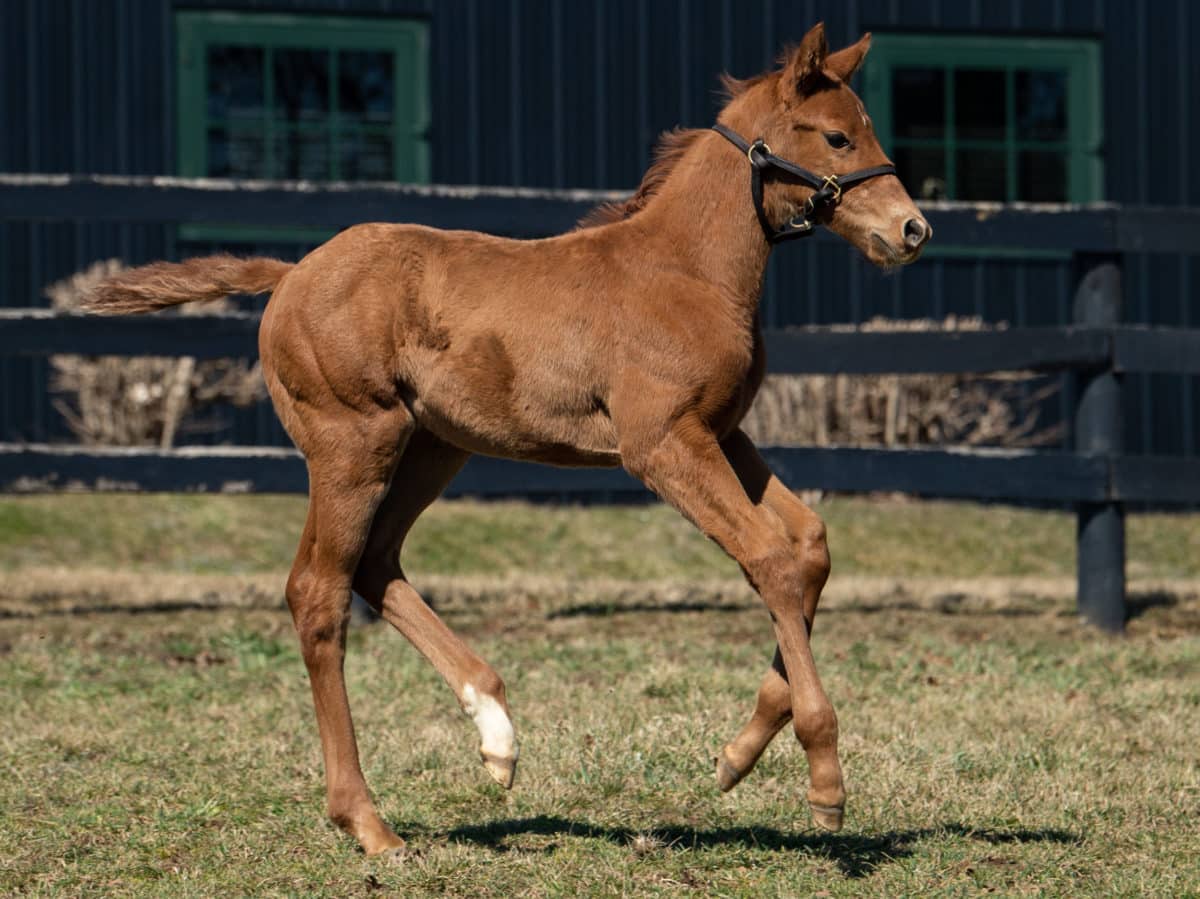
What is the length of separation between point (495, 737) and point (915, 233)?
1.66m

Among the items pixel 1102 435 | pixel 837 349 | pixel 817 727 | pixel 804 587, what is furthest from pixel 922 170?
pixel 817 727

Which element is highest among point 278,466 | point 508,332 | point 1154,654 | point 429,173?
point 429,173

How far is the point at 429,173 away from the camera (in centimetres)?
1281

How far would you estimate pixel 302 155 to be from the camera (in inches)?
503

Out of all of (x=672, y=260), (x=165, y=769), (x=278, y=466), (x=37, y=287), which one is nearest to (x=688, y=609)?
(x=278, y=466)

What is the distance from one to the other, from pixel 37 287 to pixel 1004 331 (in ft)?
24.3

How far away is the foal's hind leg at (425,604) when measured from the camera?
14.1 feet

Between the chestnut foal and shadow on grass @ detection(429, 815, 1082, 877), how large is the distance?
0.32 m

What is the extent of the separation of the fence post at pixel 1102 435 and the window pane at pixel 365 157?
6.14 m

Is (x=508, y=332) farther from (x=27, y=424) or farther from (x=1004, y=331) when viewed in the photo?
(x=27, y=424)

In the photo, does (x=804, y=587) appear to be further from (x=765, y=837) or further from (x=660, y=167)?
(x=660, y=167)

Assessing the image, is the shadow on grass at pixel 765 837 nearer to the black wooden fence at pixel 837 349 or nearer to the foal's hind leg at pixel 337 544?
the foal's hind leg at pixel 337 544

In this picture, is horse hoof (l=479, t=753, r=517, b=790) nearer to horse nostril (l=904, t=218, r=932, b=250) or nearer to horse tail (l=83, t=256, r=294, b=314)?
horse tail (l=83, t=256, r=294, b=314)

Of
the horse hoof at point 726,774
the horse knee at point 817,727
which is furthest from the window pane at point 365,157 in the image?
the horse knee at point 817,727
